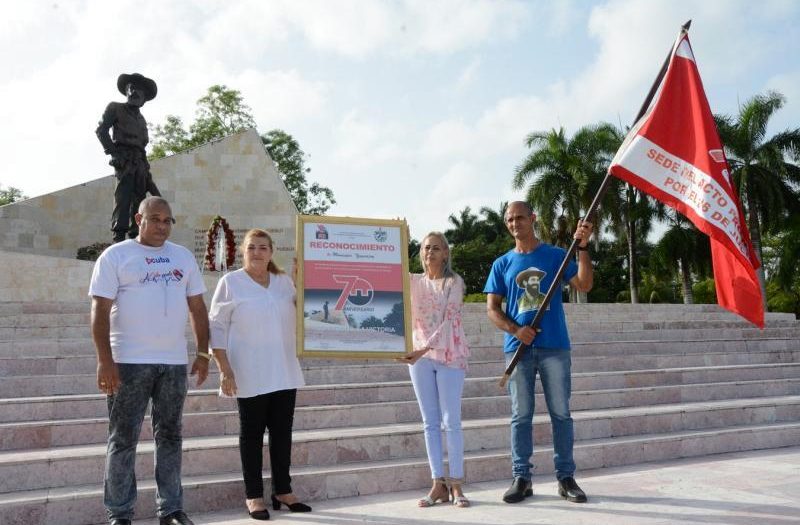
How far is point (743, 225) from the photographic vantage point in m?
3.95

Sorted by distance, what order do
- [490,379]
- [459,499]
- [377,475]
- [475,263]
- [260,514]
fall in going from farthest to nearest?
[475,263], [490,379], [377,475], [459,499], [260,514]

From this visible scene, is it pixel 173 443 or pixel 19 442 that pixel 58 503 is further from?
pixel 19 442

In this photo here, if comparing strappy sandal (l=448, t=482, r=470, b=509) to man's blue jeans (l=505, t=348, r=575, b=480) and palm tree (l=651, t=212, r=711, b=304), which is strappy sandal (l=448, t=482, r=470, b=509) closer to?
man's blue jeans (l=505, t=348, r=575, b=480)

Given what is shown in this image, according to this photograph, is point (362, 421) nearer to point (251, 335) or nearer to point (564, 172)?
point (251, 335)

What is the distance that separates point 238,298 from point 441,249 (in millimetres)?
1152

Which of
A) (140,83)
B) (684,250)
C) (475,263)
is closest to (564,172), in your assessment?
(684,250)

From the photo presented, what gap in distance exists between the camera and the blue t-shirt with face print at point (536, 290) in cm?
392

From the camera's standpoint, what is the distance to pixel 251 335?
365 cm

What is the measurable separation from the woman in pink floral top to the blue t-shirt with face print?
0.34 meters

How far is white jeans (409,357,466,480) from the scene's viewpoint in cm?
382

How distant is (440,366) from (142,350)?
1.56 meters

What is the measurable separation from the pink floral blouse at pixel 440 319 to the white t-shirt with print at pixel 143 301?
1298 mm

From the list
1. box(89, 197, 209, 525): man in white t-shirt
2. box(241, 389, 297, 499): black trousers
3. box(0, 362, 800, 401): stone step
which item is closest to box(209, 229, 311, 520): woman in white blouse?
box(241, 389, 297, 499): black trousers

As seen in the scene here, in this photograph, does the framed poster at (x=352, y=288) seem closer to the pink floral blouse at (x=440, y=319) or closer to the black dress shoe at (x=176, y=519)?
the pink floral blouse at (x=440, y=319)
